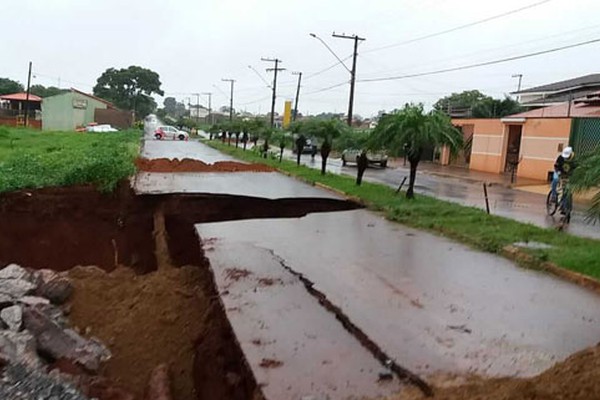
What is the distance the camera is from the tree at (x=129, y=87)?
9844 centimetres

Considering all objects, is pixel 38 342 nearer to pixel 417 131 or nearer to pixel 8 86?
pixel 417 131

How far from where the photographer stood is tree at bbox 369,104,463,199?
15141 millimetres

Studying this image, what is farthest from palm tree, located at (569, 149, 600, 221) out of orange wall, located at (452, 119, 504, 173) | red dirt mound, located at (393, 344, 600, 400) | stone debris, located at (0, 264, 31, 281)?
orange wall, located at (452, 119, 504, 173)

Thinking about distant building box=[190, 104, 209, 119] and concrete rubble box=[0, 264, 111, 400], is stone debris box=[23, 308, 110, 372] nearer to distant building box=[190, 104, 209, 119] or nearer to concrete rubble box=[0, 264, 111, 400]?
concrete rubble box=[0, 264, 111, 400]

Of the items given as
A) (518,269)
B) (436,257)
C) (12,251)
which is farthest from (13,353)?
(12,251)

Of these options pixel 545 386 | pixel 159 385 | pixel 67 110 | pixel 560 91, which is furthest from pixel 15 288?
pixel 67 110

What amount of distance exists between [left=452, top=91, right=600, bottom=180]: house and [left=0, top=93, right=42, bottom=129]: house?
1983 inches

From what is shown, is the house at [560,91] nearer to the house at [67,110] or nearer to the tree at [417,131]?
the tree at [417,131]

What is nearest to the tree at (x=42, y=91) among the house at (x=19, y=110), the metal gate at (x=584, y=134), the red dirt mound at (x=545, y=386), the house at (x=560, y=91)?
the house at (x=19, y=110)

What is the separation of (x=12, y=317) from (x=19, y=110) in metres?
72.9

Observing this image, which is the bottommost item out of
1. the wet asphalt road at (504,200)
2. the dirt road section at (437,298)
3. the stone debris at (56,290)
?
the stone debris at (56,290)

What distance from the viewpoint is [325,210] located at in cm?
1556

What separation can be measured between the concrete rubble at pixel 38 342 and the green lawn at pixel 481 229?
6288mm

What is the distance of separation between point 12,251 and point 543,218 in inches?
484
